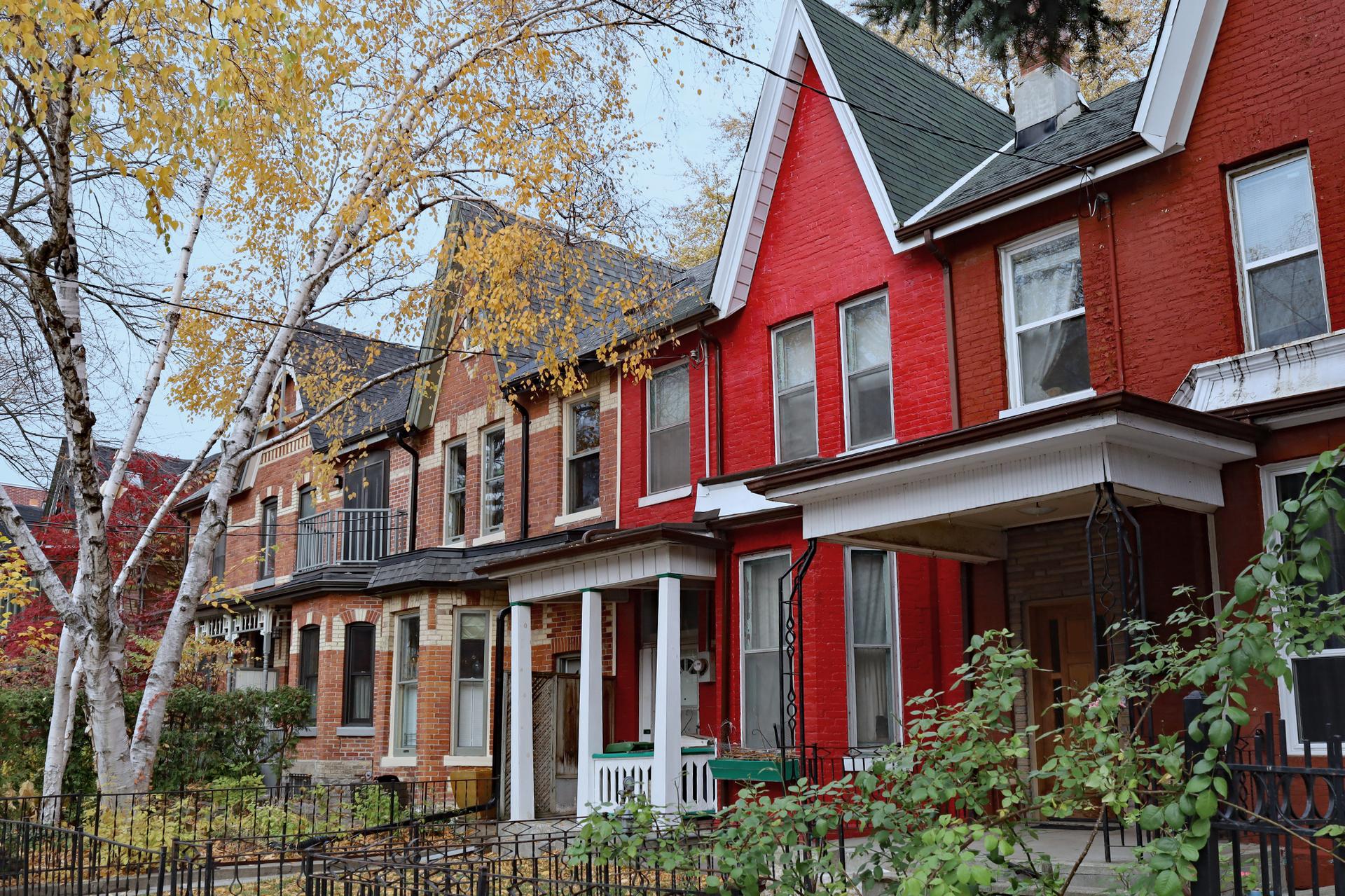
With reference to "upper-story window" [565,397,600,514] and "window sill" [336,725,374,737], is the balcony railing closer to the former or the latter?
"window sill" [336,725,374,737]

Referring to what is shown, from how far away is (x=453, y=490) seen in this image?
21.7 meters

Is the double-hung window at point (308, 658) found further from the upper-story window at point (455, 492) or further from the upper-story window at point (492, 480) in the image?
the upper-story window at point (492, 480)


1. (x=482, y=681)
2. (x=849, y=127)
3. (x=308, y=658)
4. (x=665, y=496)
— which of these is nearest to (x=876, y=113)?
(x=849, y=127)

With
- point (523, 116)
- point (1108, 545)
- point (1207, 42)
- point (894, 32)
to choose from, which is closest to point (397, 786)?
point (523, 116)

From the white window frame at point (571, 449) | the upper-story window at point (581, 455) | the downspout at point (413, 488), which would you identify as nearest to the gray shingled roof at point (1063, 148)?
the white window frame at point (571, 449)

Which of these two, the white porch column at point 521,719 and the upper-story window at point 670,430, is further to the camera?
the upper-story window at point 670,430

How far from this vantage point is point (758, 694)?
14.7 m

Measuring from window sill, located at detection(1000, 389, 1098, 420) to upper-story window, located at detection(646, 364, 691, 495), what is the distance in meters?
5.18

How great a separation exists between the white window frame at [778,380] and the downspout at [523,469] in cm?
556

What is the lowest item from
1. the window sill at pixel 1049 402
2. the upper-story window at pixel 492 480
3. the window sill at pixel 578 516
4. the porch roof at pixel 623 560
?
the porch roof at pixel 623 560

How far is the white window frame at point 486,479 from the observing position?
20.4 metres

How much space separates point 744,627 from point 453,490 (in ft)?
27.7

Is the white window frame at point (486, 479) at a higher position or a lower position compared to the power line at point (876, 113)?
lower

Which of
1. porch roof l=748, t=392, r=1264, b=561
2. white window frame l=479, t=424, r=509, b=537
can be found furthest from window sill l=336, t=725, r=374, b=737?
porch roof l=748, t=392, r=1264, b=561
